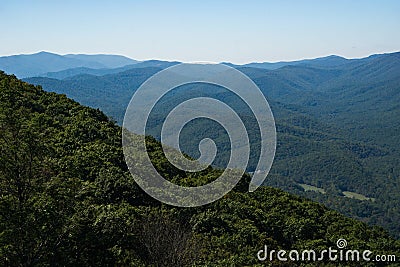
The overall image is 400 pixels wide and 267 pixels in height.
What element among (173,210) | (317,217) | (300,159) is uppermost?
(173,210)

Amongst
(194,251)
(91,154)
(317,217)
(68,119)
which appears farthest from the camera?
(68,119)

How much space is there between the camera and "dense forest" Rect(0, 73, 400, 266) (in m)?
6.23

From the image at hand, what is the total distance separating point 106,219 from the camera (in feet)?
24.6

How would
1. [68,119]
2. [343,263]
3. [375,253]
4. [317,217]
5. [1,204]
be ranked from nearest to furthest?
[1,204] → [343,263] → [375,253] → [317,217] → [68,119]

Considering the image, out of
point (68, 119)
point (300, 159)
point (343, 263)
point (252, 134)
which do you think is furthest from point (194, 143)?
point (343, 263)

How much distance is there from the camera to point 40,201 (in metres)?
6.12

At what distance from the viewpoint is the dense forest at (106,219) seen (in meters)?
6.23

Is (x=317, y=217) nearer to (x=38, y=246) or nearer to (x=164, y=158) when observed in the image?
(x=164, y=158)

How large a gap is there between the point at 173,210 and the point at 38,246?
707 centimetres

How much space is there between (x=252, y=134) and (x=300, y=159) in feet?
54.2

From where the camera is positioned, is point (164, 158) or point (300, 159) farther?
point (300, 159)

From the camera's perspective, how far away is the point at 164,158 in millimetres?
19391

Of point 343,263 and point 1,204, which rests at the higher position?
point 1,204

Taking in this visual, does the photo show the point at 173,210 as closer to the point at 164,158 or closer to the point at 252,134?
the point at 164,158
